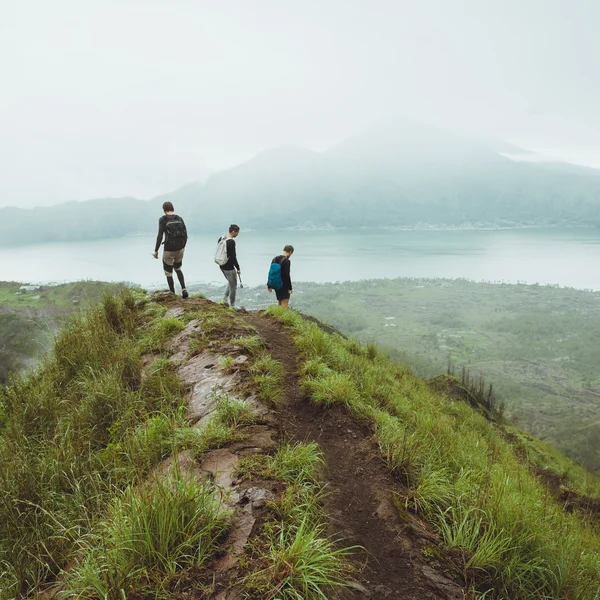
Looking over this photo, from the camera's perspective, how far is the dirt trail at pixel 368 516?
227cm

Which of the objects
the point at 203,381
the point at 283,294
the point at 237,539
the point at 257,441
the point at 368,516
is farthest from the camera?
the point at 283,294

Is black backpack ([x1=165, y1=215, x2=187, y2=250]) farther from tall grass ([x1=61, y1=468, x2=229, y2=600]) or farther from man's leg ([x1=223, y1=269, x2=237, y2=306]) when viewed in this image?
tall grass ([x1=61, y1=468, x2=229, y2=600])

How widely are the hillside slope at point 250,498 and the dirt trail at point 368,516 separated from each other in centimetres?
1

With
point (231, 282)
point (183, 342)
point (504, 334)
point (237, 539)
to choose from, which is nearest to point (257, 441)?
point (237, 539)

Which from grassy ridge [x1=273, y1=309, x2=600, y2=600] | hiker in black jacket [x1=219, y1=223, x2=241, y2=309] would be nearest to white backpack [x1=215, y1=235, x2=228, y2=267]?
hiker in black jacket [x1=219, y1=223, x2=241, y2=309]

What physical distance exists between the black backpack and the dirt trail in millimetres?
5934

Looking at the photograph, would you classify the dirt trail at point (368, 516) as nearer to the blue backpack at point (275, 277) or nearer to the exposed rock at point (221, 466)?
the exposed rock at point (221, 466)

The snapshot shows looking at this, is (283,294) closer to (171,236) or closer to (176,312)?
(176,312)

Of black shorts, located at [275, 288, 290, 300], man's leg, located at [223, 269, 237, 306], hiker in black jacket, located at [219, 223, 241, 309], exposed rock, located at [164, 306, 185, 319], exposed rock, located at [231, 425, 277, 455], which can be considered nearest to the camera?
exposed rock, located at [231, 425, 277, 455]

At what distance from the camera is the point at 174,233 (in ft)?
28.4

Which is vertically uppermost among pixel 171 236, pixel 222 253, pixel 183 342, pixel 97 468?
pixel 171 236

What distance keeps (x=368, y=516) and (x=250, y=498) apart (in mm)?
1012

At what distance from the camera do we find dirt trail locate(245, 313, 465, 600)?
89.4 inches

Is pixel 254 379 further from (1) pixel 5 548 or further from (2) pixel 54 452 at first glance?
(1) pixel 5 548
